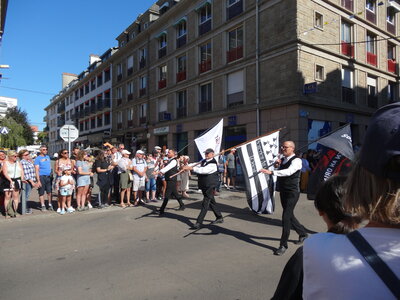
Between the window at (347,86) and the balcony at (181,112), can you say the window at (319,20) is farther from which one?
the balcony at (181,112)

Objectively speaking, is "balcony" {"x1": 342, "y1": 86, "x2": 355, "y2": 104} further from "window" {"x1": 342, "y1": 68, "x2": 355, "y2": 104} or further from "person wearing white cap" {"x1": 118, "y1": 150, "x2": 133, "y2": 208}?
"person wearing white cap" {"x1": 118, "y1": 150, "x2": 133, "y2": 208}

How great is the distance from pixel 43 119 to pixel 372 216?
84.8 m

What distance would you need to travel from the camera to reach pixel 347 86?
61.0 feet

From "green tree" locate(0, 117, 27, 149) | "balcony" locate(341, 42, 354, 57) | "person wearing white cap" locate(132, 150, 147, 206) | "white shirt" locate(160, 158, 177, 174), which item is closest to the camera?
"white shirt" locate(160, 158, 177, 174)

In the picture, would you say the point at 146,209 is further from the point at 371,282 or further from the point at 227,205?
the point at 371,282

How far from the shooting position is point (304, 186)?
12.1 m

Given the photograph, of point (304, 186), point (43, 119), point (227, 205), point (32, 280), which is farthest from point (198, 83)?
point (43, 119)

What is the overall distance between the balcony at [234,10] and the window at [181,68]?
17.6 ft

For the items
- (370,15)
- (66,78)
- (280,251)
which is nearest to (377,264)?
(280,251)

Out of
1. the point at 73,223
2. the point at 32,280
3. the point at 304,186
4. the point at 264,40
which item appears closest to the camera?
the point at 32,280

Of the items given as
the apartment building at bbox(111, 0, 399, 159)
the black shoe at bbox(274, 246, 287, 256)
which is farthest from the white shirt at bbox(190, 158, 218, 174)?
the apartment building at bbox(111, 0, 399, 159)

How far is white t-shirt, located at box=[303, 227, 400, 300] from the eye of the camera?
868mm

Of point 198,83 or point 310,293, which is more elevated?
point 198,83

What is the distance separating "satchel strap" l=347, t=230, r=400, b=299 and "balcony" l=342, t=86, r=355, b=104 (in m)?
19.5
